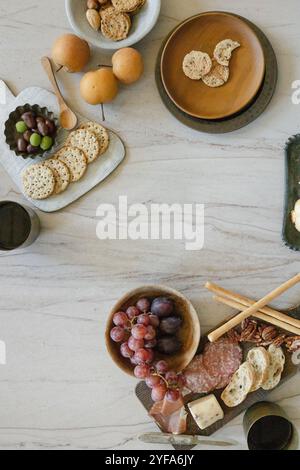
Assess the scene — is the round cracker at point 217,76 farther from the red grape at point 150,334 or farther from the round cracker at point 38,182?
the red grape at point 150,334

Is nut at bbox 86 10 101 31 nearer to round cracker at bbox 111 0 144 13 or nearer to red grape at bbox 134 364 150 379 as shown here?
round cracker at bbox 111 0 144 13

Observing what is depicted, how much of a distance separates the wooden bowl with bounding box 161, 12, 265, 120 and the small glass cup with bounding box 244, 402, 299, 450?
0.54 meters

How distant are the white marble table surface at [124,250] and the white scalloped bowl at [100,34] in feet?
0.12

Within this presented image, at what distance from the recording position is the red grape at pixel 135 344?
3.32 feet

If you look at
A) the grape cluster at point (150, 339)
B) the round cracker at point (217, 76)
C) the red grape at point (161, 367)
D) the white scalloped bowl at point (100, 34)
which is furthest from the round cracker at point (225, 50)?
the red grape at point (161, 367)

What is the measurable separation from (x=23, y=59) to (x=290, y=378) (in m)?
0.78

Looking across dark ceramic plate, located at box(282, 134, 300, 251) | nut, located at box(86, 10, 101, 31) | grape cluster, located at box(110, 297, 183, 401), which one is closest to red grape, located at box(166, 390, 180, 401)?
grape cluster, located at box(110, 297, 183, 401)

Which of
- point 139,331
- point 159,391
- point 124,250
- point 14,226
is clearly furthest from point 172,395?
point 14,226

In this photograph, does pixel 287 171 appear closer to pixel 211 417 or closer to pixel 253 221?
pixel 253 221

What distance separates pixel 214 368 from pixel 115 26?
0.65m

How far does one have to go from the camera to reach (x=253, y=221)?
43.2 inches

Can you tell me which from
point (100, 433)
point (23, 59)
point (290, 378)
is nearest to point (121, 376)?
point (100, 433)

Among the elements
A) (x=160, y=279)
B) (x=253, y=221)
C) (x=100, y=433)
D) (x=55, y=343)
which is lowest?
(x=100, y=433)

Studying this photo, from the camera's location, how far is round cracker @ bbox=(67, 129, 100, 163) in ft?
3.59
